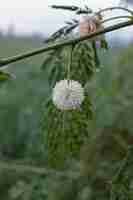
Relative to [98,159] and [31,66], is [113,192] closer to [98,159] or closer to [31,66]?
[98,159]

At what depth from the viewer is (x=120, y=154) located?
220cm

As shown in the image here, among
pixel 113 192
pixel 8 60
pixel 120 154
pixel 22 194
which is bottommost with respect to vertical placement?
pixel 22 194

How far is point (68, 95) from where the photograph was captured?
1.78ft

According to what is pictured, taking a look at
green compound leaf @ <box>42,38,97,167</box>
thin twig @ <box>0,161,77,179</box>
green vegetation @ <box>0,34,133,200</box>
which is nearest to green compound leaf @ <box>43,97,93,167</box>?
green compound leaf @ <box>42,38,97,167</box>

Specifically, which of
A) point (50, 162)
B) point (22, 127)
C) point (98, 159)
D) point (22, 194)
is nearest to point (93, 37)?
point (50, 162)

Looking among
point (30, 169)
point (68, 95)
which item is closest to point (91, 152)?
point (30, 169)

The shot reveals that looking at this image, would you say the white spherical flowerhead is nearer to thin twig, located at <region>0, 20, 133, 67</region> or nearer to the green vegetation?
thin twig, located at <region>0, 20, 133, 67</region>

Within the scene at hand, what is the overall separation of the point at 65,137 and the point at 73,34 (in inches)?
4.4

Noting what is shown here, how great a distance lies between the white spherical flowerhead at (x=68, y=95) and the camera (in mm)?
522

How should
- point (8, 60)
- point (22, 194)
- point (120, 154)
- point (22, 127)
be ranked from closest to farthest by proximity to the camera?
point (8, 60), point (22, 194), point (120, 154), point (22, 127)

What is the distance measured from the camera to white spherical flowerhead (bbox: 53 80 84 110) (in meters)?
0.52

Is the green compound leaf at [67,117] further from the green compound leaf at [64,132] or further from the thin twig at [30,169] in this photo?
→ the thin twig at [30,169]

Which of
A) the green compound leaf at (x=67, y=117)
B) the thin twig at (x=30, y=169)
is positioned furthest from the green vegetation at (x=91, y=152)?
the green compound leaf at (x=67, y=117)

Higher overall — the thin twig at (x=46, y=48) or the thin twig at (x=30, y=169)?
the thin twig at (x=46, y=48)
